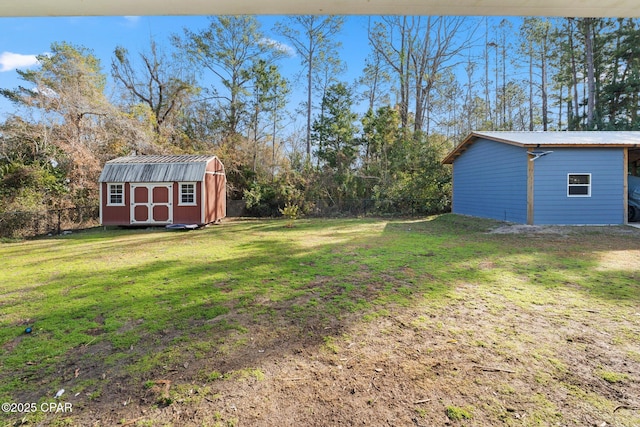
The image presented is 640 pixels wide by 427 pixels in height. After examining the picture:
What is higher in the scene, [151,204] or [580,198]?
[580,198]

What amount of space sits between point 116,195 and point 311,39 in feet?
52.5

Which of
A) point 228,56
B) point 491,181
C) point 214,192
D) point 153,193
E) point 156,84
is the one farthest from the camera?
point 228,56

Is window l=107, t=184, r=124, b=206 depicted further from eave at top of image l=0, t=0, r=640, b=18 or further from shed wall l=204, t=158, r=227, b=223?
eave at top of image l=0, t=0, r=640, b=18

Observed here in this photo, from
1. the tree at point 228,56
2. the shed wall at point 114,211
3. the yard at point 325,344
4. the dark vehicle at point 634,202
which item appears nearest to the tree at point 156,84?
the tree at point 228,56

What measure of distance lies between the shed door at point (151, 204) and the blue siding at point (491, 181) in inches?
506

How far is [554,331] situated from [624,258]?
15.2 ft

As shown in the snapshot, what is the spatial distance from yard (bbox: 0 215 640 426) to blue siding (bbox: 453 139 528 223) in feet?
18.2

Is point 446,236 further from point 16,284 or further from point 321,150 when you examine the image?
point 321,150

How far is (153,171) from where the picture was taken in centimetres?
1252

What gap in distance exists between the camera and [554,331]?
281cm

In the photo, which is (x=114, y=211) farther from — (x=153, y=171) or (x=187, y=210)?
(x=187, y=210)

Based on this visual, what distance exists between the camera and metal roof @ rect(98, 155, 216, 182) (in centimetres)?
1231

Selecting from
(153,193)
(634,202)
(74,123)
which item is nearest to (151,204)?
(153,193)

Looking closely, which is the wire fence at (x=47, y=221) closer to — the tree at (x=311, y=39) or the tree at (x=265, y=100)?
the tree at (x=265, y=100)
